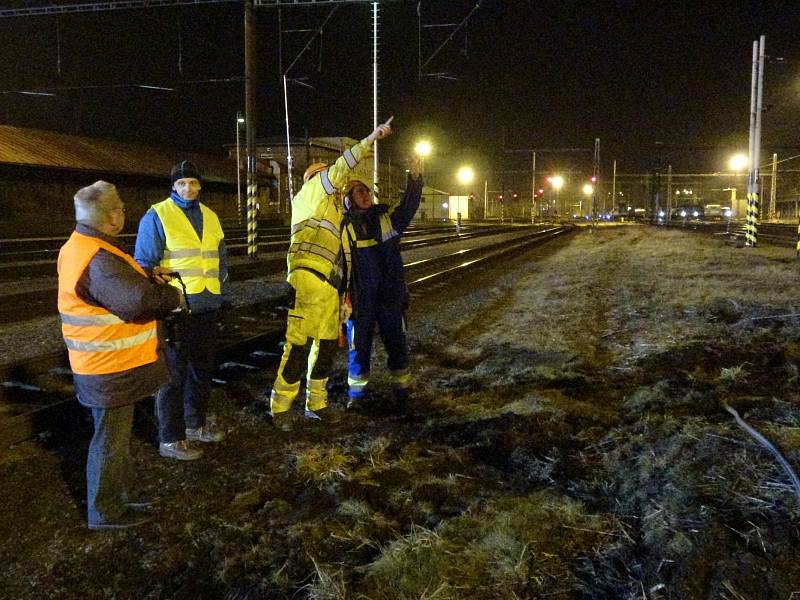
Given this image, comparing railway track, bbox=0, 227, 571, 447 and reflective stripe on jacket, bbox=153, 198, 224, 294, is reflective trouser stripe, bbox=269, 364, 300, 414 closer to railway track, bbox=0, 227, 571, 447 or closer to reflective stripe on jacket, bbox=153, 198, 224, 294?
reflective stripe on jacket, bbox=153, 198, 224, 294

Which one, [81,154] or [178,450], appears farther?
[81,154]

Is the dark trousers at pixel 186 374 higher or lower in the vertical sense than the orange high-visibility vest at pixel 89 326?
lower

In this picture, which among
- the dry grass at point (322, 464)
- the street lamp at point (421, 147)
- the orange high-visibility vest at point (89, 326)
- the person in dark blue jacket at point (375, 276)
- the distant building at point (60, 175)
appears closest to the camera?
the orange high-visibility vest at point (89, 326)

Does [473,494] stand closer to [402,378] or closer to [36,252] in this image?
[402,378]

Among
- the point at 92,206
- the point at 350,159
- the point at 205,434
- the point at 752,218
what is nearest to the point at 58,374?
the point at 205,434

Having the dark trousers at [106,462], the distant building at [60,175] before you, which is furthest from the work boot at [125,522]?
the distant building at [60,175]

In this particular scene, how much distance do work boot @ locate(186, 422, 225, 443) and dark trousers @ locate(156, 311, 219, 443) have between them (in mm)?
103

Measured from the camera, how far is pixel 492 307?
10.6 m

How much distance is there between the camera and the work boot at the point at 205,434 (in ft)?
14.8

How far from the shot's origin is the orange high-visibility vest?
3077 millimetres

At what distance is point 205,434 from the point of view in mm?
4543

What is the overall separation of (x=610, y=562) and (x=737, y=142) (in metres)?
64.5

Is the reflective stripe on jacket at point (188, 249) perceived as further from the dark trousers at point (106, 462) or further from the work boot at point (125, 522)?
the work boot at point (125, 522)

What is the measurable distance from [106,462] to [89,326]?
0.75 meters
